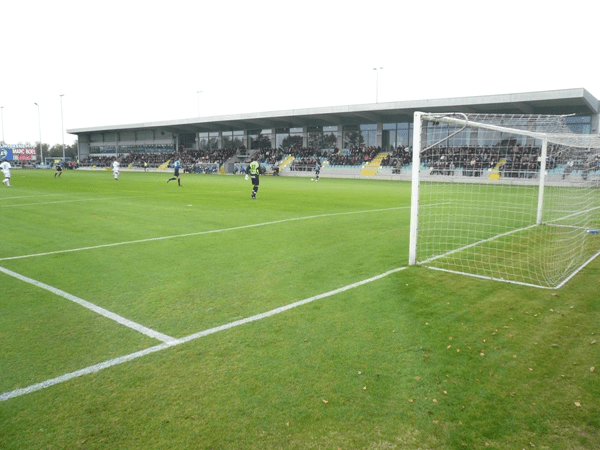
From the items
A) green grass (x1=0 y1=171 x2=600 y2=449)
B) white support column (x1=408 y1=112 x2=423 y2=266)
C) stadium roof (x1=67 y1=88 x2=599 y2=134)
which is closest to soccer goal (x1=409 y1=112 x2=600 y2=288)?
white support column (x1=408 y1=112 x2=423 y2=266)

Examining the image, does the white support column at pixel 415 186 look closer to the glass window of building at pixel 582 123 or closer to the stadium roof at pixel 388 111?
the stadium roof at pixel 388 111

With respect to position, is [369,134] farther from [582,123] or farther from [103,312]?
[103,312]

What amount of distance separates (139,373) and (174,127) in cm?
6901

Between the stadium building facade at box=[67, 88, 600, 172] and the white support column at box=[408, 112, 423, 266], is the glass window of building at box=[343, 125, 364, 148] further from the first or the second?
the white support column at box=[408, 112, 423, 266]

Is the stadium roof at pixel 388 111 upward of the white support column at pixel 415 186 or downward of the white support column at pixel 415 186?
upward

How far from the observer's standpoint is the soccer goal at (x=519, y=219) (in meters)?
7.03

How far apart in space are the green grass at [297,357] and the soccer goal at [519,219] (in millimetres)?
740

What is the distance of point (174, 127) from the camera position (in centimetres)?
6775

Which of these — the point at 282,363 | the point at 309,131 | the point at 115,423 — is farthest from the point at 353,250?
the point at 309,131

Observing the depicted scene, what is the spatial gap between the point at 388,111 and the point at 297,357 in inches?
1804

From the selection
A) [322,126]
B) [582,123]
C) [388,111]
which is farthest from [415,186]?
[322,126]

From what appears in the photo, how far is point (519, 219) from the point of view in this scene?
41.2 ft

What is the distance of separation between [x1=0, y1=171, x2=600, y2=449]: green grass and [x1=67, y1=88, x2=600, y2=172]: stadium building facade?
35.3m

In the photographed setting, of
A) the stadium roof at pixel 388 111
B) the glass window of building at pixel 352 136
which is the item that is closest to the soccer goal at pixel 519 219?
the stadium roof at pixel 388 111
